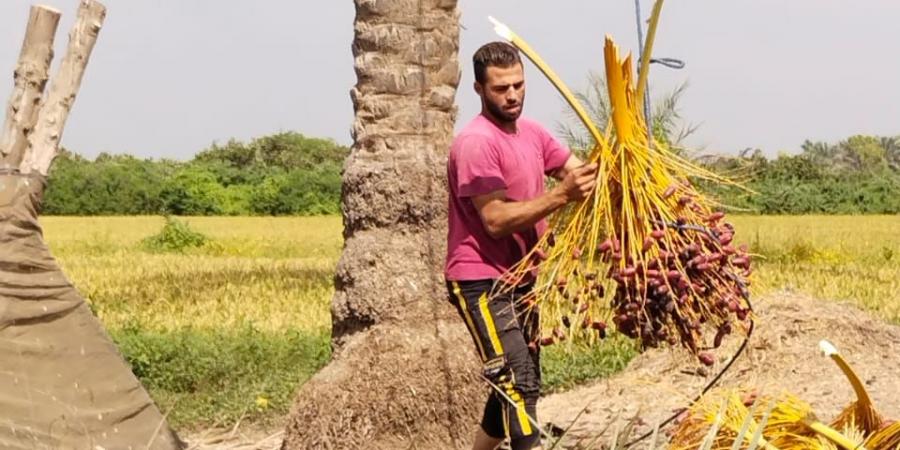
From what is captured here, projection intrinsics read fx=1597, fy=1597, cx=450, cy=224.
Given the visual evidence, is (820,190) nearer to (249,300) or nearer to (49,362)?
(249,300)

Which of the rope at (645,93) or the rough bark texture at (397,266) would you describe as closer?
the rope at (645,93)

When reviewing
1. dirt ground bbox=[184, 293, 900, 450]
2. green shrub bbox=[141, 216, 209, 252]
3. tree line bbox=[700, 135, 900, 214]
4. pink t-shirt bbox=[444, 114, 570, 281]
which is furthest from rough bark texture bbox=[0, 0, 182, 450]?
tree line bbox=[700, 135, 900, 214]

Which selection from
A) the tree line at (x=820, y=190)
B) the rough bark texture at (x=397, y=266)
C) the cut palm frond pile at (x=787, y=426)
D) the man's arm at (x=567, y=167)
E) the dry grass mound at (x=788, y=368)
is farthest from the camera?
the tree line at (x=820, y=190)

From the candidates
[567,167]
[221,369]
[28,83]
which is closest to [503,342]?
[567,167]

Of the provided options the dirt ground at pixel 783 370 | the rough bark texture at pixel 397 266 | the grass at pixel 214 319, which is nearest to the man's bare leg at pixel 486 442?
the grass at pixel 214 319

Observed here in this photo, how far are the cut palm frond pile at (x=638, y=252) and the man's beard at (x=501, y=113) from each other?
440 millimetres

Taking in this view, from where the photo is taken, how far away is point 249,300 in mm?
16922

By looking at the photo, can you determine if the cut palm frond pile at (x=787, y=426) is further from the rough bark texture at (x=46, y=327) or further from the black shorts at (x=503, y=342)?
the rough bark texture at (x=46, y=327)

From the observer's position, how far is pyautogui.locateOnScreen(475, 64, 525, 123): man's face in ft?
19.3

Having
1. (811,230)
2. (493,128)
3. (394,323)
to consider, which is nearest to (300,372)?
(394,323)

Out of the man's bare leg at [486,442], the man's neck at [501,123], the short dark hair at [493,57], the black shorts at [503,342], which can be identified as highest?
the short dark hair at [493,57]

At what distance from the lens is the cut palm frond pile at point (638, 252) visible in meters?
5.35

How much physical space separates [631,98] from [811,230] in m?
29.5

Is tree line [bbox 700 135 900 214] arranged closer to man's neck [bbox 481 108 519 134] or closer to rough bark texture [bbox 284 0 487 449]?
rough bark texture [bbox 284 0 487 449]
